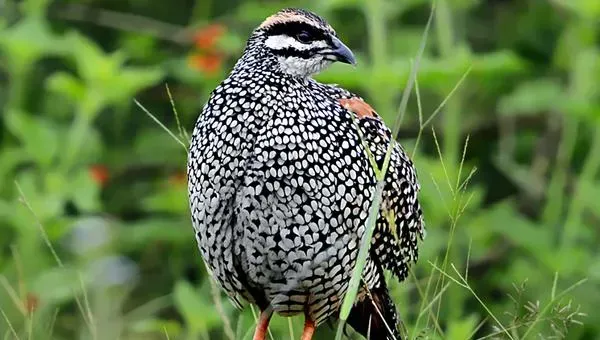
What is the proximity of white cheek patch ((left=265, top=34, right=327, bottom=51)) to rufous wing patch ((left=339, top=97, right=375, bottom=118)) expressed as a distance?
0.76 ft

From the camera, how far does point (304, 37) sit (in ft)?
15.7

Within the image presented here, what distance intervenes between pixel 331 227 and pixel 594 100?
363cm

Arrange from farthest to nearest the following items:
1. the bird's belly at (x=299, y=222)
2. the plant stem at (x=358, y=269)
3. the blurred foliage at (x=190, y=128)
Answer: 1. the blurred foliage at (x=190, y=128)
2. the bird's belly at (x=299, y=222)
3. the plant stem at (x=358, y=269)

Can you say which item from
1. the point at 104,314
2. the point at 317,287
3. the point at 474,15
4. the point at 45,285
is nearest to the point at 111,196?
the point at 45,285

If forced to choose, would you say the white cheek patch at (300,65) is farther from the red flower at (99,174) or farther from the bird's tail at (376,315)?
the red flower at (99,174)

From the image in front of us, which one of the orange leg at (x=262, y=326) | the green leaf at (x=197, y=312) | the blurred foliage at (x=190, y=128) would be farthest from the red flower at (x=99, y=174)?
the orange leg at (x=262, y=326)

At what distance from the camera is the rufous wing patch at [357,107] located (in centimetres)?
492

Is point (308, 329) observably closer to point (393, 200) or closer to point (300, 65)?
point (393, 200)

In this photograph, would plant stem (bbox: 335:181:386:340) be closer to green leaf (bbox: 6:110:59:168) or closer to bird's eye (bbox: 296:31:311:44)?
bird's eye (bbox: 296:31:311:44)

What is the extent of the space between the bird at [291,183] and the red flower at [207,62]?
337 cm

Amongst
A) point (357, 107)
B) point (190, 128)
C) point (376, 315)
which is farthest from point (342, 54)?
point (190, 128)

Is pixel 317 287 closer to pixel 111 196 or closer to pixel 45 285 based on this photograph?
pixel 45 285

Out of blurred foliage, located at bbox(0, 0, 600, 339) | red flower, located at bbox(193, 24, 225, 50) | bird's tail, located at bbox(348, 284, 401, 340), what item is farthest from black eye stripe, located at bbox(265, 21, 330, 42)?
red flower, located at bbox(193, 24, 225, 50)

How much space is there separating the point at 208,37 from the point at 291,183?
149 inches
